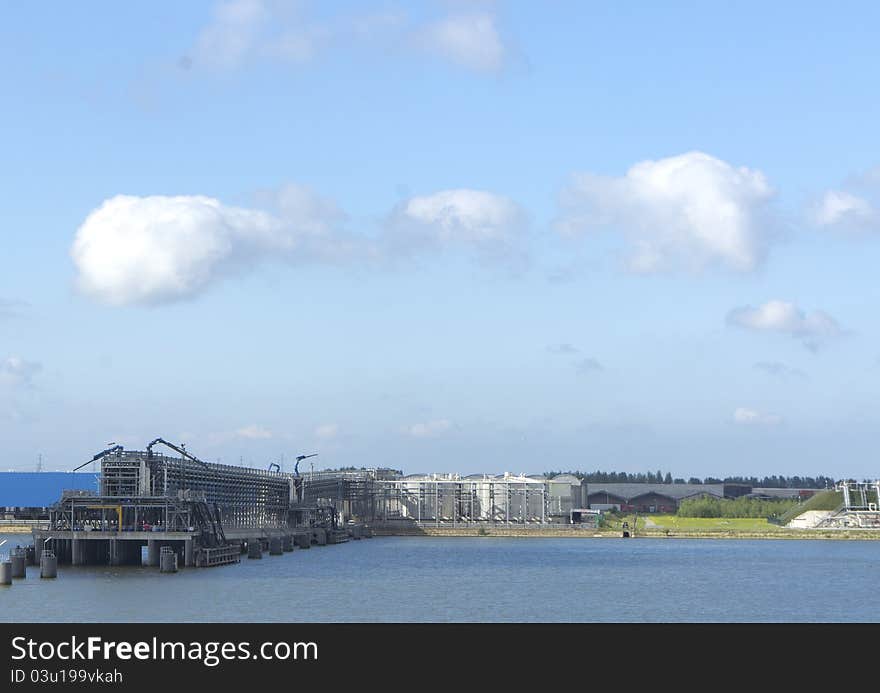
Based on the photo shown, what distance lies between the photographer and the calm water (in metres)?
76.8

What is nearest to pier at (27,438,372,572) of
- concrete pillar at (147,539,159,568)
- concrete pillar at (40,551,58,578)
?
concrete pillar at (147,539,159,568)

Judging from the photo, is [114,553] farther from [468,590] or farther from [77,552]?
[468,590]

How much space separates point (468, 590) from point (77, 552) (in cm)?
4373

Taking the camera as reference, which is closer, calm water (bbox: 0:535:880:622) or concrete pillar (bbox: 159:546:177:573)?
calm water (bbox: 0:535:880:622)

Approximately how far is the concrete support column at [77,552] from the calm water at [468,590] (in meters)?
1.55

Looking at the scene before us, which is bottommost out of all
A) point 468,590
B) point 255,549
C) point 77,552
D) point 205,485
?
point 468,590

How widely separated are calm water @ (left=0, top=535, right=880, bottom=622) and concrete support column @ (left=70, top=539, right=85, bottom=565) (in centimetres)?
155

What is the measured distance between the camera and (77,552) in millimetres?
115500

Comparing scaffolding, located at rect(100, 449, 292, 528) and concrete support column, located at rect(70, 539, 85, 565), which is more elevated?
scaffolding, located at rect(100, 449, 292, 528)
